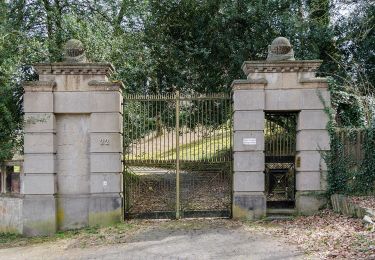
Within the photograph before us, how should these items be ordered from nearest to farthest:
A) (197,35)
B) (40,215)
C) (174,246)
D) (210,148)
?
(174,246) → (40,215) → (210,148) → (197,35)

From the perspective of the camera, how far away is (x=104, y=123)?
9.84m

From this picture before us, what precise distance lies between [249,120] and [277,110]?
Result: 76 cm

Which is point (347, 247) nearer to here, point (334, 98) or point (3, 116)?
point (334, 98)

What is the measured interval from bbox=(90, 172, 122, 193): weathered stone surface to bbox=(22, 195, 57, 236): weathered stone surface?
3.28 ft

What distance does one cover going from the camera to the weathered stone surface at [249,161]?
9.95m

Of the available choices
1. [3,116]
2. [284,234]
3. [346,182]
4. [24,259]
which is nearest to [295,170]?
[346,182]

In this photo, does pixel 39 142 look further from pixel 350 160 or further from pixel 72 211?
pixel 350 160

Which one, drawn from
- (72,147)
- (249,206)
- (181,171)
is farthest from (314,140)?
(72,147)

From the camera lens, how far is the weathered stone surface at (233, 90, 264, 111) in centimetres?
996

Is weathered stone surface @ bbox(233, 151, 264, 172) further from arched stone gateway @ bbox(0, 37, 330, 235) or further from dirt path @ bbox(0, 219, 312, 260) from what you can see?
dirt path @ bbox(0, 219, 312, 260)

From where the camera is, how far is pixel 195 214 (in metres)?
10.3

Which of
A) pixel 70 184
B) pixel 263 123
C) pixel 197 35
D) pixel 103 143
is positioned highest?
pixel 197 35

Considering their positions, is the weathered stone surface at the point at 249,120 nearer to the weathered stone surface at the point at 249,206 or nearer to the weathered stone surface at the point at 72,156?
the weathered stone surface at the point at 249,206

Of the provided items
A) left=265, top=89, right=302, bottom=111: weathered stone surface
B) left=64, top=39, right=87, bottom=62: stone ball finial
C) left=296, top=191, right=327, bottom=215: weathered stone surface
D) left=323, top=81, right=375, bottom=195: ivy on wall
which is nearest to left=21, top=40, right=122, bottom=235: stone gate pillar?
left=64, top=39, right=87, bottom=62: stone ball finial
